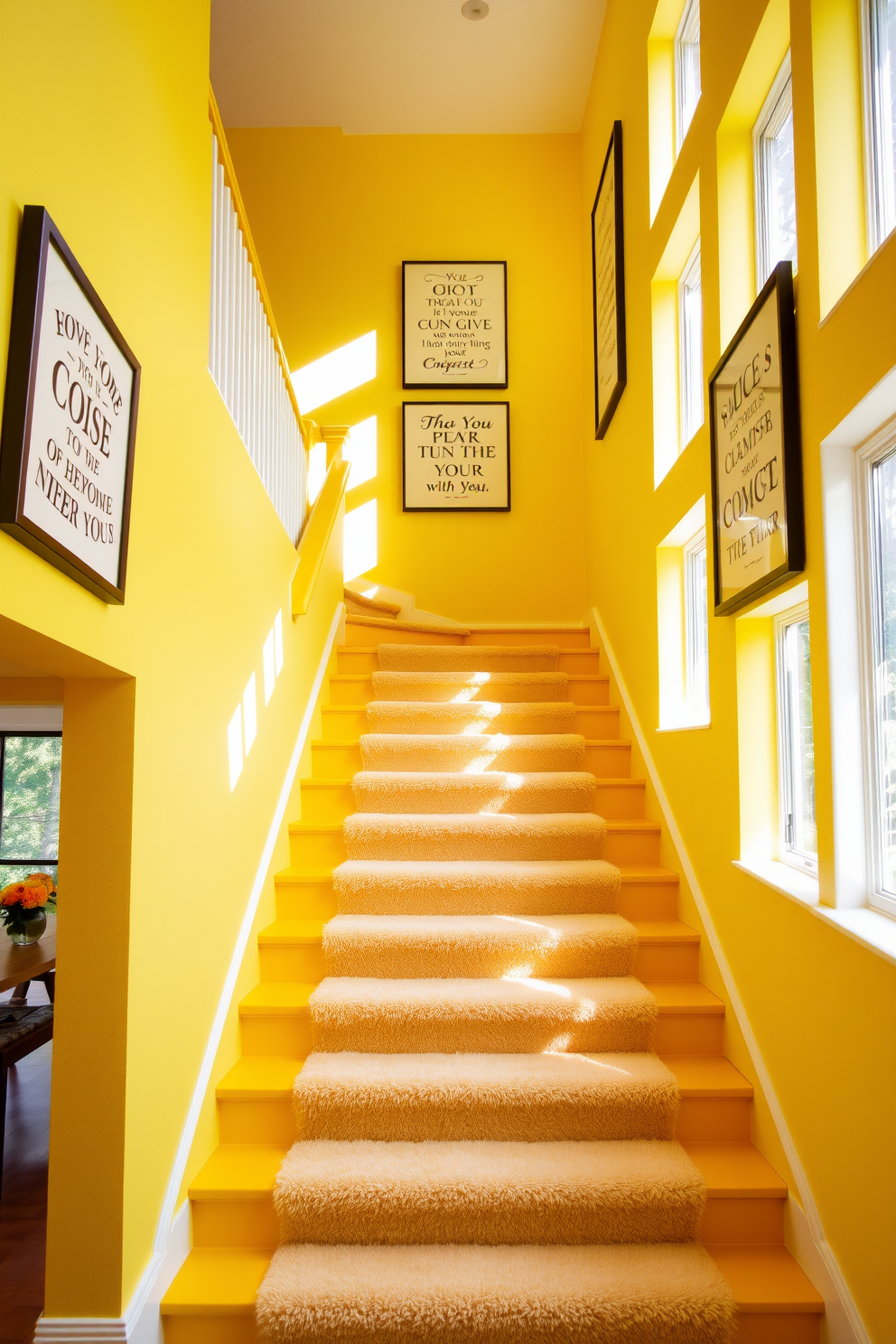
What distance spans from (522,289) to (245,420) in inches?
111

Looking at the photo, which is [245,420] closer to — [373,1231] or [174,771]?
[174,771]

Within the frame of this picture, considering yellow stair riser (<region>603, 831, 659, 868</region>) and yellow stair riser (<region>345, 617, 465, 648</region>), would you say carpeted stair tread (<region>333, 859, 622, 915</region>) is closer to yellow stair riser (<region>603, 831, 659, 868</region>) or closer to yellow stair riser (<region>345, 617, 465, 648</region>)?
yellow stair riser (<region>603, 831, 659, 868</region>)

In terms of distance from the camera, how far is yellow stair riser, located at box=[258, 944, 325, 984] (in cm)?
233

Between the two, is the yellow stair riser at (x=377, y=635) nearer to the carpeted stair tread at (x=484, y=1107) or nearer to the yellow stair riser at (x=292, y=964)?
the yellow stair riser at (x=292, y=964)


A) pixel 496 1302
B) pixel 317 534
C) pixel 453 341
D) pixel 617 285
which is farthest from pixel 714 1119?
pixel 453 341

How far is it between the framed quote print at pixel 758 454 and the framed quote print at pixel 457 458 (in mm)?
2493

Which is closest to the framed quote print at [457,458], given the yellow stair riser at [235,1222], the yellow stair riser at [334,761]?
the yellow stair riser at [334,761]

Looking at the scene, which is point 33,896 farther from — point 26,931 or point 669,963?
point 669,963

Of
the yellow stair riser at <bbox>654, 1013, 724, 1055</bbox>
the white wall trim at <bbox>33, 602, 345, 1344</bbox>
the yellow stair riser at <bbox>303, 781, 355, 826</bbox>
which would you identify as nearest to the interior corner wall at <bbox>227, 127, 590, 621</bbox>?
the yellow stair riser at <bbox>303, 781, 355, 826</bbox>

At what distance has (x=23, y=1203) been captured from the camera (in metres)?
2.55

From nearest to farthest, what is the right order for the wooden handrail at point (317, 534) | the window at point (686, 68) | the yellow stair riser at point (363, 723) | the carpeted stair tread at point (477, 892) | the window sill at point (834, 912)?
the window sill at point (834, 912) < the carpeted stair tread at point (477, 892) < the window at point (686, 68) < the wooden handrail at point (317, 534) < the yellow stair riser at point (363, 723)

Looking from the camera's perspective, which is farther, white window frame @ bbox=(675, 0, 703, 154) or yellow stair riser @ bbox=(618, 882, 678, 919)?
white window frame @ bbox=(675, 0, 703, 154)

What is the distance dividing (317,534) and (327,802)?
43.0 inches

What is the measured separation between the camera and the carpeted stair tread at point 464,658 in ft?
12.1
